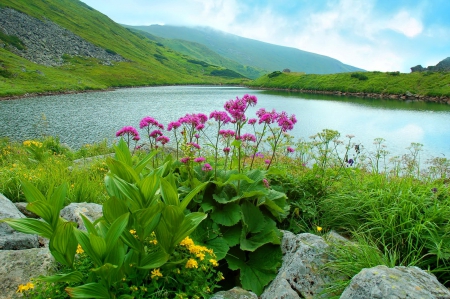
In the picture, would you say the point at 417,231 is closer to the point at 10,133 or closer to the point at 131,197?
the point at 131,197

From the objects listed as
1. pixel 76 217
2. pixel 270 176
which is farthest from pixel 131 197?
pixel 270 176

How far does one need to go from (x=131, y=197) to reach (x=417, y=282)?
3.25 m

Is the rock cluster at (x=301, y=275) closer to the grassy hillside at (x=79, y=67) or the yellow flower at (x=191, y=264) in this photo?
the yellow flower at (x=191, y=264)

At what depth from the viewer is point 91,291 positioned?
9.11 feet

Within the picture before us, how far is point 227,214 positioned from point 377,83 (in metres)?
106

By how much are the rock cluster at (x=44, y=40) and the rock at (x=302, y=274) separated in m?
107

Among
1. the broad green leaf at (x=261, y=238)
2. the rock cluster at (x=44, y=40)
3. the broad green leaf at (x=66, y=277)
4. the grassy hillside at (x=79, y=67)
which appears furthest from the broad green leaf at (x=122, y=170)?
the rock cluster at (x=44, y=40)

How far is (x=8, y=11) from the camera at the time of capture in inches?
4134

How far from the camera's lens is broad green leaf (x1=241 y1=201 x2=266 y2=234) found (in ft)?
16.2

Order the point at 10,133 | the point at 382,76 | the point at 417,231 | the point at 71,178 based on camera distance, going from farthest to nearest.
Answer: the point at 382,76
the point at 10,133
the point at 71,178
the point at 417,231

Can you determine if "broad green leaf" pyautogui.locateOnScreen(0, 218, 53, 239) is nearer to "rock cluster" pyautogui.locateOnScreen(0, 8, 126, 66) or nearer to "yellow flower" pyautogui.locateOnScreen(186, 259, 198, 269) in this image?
"yellow flower" pyautogui.locateOnScreen(186, 259, 198, 269)

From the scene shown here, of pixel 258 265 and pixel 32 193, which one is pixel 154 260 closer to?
pixel 32 193

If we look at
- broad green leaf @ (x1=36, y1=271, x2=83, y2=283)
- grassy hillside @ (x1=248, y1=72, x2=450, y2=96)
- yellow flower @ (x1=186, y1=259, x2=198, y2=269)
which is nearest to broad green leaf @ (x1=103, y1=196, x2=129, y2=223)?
broad green leaf @ (x1=36, y1=271, x2=83, y2=283)

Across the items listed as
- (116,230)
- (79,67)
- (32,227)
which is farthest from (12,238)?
(79,67)
